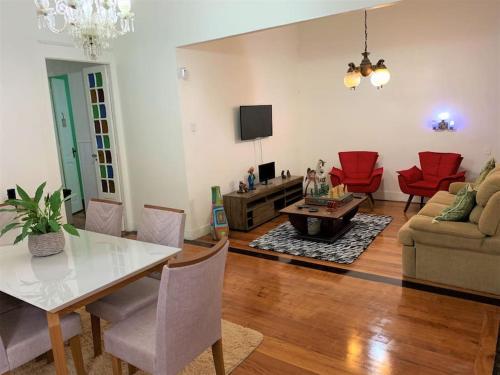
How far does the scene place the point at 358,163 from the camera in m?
6.27

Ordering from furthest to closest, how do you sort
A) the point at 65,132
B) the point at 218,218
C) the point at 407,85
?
the point at 65,132, the point at 407,85, the point at 218,218

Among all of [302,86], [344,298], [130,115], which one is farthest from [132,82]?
[344,298]

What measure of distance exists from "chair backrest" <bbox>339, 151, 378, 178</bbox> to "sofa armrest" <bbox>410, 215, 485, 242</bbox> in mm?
2797

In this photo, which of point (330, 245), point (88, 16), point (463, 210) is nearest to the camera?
point (88, 16)

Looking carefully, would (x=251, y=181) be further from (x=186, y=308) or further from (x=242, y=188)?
(x=186, y=308)

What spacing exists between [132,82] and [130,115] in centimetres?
42

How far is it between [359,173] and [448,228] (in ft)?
10.1

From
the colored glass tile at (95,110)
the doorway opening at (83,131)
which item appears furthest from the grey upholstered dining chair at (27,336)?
the colored glass tile at (95,110)

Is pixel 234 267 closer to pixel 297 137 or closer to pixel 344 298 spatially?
pixel 344 298

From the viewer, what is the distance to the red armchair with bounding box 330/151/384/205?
Result: 5715 mm

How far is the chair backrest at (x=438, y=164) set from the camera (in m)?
5.47

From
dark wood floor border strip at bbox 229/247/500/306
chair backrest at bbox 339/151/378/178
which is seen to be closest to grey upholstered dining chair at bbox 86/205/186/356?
dark wood floor border strip at bbox 229/247/500/306

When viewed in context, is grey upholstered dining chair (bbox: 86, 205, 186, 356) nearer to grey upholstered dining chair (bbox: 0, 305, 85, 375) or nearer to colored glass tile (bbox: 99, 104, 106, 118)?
grey upholstered dining chair (bbox: 0, 305, 85, 375)

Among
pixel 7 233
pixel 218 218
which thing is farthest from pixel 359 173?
pixel 7 233
